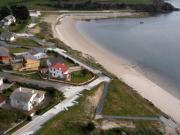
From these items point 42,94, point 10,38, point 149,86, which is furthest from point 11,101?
point 10,38

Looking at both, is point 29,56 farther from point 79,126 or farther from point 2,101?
point 79,126

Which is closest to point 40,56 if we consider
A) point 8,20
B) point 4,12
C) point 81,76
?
point 81,76

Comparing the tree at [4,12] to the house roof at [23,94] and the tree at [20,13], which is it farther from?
the house roof at [23,94]

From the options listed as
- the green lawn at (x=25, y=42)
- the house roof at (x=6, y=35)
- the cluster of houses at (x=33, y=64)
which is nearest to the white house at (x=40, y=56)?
the cluster of houses at (x=33, y=64)

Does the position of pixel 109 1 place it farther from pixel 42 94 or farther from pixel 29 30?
pixel 42 94

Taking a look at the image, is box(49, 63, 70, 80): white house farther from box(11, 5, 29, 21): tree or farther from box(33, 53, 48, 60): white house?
box(11, 5, 29, 21): tree
